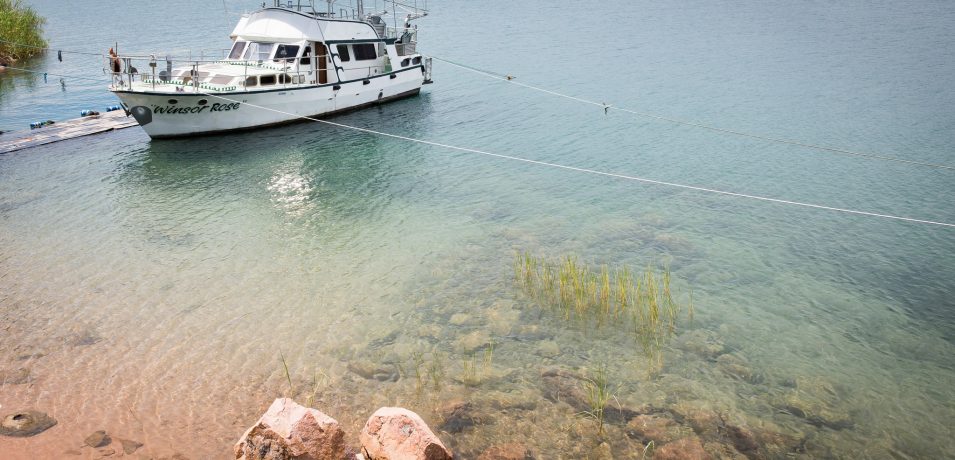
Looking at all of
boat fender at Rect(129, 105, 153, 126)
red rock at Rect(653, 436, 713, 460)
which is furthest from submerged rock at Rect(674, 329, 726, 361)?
boat fender at Rect(129, 105, 153, 126)

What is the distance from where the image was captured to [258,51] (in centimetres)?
2459

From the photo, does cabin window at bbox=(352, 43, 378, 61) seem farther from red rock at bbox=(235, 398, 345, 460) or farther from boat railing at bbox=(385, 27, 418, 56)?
red rock at bbox=(235, 398, 345, 460)

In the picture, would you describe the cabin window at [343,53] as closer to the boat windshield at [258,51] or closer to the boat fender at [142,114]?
the boat windshield at [258,51]

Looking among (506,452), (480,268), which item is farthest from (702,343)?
(480,268)

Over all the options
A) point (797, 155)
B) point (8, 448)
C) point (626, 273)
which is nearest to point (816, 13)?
point (797, 155)

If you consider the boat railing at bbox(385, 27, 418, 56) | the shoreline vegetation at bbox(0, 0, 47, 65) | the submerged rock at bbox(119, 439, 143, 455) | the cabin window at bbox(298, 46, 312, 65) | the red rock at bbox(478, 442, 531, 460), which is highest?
the shoreline vegetation at bbox(0, 0, 47, 65)

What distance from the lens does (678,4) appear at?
5941 cm

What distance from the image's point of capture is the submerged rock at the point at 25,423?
297 inches

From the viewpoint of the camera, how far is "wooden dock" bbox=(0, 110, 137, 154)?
21.3 metres

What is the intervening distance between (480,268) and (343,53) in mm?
16647

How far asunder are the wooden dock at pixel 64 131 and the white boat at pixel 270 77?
2.20 metres

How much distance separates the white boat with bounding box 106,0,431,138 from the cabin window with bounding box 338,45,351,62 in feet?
0.14

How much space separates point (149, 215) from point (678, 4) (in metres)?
55.5

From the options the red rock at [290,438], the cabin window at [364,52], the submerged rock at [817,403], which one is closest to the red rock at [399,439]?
the red rock at [290,438]
